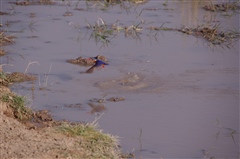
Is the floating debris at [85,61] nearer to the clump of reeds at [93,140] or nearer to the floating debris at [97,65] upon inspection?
the floating debris at [97,65]

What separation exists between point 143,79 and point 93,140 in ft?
7.38

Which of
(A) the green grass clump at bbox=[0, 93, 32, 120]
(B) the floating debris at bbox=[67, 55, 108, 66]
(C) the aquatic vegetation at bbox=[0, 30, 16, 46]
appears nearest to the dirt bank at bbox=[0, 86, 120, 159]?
(A) the green grass clump at bbox=[0, 93, 32, 120]

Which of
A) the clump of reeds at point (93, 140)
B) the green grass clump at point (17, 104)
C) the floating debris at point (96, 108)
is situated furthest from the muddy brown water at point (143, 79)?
the green grass clump at point (17, 104)

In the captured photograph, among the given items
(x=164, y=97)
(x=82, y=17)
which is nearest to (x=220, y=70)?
(x=164, y=97)

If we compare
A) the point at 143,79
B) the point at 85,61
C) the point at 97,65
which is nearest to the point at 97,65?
the point at 97,65

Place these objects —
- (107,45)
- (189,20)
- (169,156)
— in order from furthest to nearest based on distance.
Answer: (189,20) < (107,45) < (169,156)

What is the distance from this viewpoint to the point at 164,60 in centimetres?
762

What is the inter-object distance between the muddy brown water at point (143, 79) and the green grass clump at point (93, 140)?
28 centimetres

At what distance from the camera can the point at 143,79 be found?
6.91 m

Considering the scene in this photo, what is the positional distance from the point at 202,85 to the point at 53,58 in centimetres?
184

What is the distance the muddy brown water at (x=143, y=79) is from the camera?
17.8 feet

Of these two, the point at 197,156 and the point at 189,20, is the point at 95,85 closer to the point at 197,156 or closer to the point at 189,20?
the point at 197,156

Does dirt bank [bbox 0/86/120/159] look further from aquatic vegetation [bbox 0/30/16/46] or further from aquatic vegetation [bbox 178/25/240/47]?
aquatic vegetation [bbox 178/25/240/47]

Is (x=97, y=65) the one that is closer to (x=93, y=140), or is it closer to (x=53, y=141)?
(x=93, y=140)
